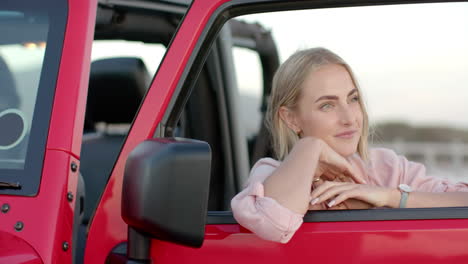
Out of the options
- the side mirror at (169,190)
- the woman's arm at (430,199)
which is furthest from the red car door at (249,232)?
the side mirror at (169,190)

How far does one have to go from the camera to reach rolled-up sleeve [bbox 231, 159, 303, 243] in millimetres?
1729

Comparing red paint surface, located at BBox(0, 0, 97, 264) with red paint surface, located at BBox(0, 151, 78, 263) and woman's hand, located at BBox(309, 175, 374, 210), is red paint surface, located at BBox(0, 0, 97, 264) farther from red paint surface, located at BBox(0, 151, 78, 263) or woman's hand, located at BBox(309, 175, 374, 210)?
woman's hand, located at BBox(309, 175, 374, 210)

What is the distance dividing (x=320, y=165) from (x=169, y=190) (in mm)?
647

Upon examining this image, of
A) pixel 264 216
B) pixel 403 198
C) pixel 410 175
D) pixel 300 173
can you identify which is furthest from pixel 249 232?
pixel 410 175

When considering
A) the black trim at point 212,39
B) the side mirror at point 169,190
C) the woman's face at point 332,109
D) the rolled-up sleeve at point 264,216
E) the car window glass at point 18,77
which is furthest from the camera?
the woman's face at point 332,109

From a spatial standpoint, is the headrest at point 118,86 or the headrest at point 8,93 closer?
the headrest at point 8,93

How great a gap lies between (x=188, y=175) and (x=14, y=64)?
0.86 metres

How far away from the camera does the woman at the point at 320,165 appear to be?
5.88ft

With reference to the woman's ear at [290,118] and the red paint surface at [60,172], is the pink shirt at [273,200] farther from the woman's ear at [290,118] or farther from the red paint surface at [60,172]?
the red paint surface at [60,172]

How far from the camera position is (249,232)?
5.97 ft

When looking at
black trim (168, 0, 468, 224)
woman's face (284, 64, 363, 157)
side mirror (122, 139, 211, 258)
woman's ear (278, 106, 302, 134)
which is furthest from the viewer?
woman's ear (278, 106, 302, 134)

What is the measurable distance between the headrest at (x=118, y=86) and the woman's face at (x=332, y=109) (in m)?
1.76

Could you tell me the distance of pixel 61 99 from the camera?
1.92m

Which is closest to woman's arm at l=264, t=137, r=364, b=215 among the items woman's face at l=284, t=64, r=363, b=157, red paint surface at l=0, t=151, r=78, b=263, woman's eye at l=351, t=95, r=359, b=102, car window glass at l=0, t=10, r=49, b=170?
woman's face at l=284, t=64, r=363, b=157
